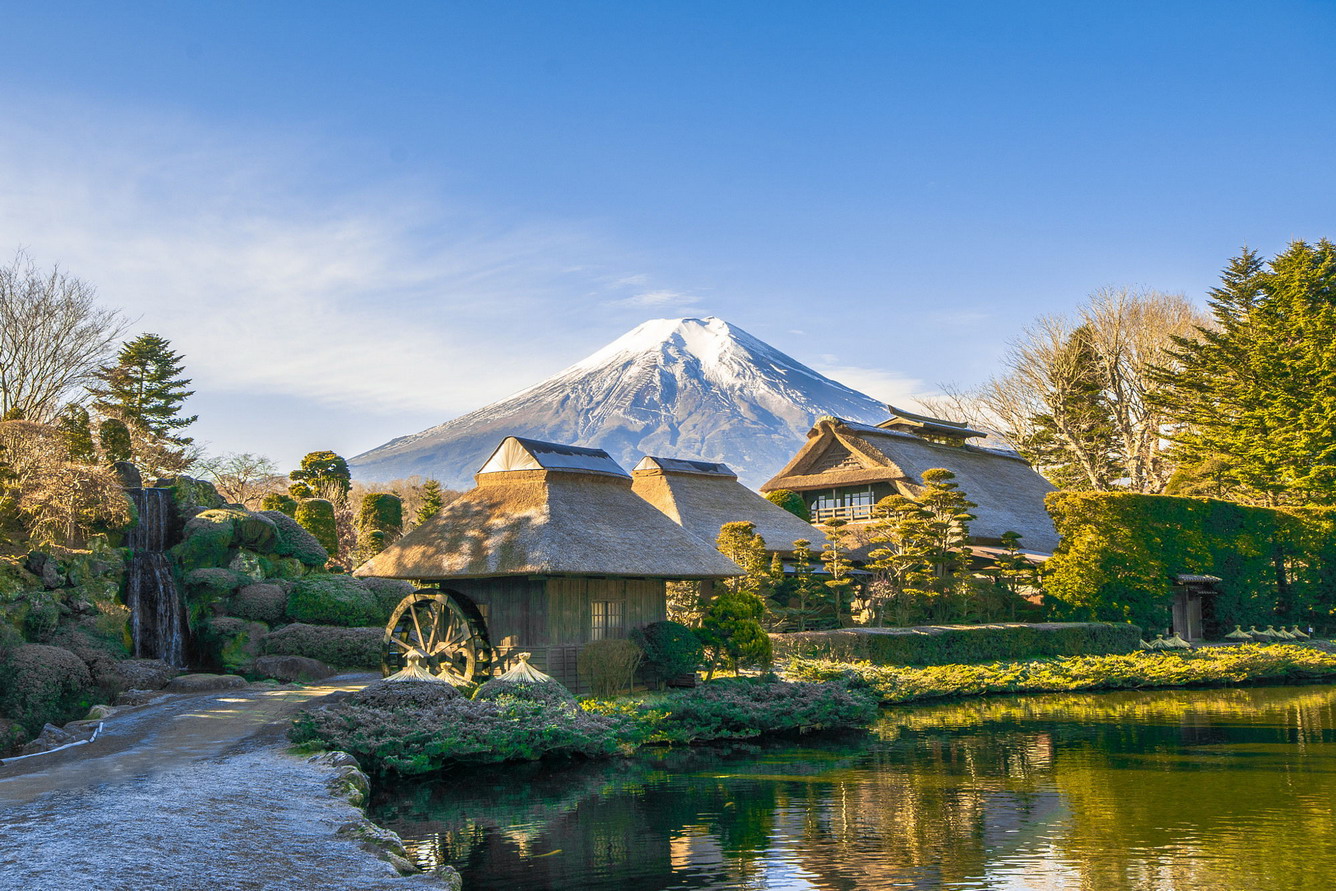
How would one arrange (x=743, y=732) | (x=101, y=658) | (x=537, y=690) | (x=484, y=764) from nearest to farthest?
(x=484, y=764) → (x=537, y=690) → (x=743, y=732) → (x=101, y=658)

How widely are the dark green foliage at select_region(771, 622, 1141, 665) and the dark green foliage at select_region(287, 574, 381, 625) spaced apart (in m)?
10.1

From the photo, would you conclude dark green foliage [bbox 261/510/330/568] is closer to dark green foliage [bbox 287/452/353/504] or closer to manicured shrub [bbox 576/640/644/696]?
manicured shrub [bbox 576/640/644/696]

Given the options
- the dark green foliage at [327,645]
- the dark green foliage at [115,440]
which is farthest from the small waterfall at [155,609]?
the dark green foliage at [115,440]

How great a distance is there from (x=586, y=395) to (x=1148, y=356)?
153998 millimetres

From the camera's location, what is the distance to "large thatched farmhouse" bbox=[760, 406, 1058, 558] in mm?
37562

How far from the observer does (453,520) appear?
22172 millimetres

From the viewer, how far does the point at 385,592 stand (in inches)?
1057

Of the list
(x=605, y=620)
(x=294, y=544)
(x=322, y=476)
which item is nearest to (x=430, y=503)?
(x=322, y=476)

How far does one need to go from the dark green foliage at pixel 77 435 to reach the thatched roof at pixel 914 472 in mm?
23465

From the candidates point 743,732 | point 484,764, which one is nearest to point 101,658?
point 484,764

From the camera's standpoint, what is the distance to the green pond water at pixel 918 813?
908 centimetres

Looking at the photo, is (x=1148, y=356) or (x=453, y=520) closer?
(x=453, y=520)

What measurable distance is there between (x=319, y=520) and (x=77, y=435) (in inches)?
363

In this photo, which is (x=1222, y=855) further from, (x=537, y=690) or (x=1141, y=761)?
(x=537, y=690)
